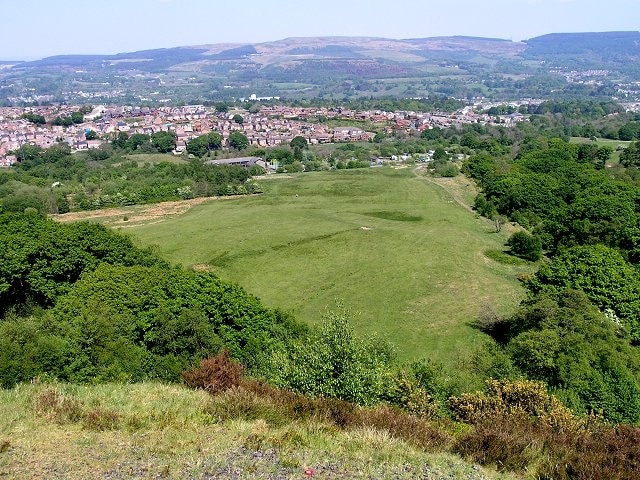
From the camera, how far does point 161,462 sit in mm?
8992

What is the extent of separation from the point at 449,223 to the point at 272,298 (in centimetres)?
2177

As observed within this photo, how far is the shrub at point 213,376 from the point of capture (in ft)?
41.2

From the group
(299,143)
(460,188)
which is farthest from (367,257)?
(299,143)

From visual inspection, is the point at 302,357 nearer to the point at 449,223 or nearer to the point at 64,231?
the point at 64,231

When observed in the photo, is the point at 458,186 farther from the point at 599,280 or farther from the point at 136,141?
the point at 136,141

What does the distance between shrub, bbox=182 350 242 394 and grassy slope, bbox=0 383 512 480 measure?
1474 millimetres

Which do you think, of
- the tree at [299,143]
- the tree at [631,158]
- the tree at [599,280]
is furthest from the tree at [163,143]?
the tree at [599,280]

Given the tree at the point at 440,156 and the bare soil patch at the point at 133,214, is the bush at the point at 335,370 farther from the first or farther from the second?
the tree at the point at 440,156

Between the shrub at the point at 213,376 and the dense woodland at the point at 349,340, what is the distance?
0.12 meters

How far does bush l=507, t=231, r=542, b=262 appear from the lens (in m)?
38.3

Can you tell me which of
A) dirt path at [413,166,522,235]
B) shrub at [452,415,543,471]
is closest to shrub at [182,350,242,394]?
shrub at [452,415,543,471]

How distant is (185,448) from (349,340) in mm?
6145

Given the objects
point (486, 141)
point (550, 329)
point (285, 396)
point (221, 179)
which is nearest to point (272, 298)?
point (550, 329)

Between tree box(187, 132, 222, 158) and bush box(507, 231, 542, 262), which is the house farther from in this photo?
bush box(507, 231, 542, 262)
